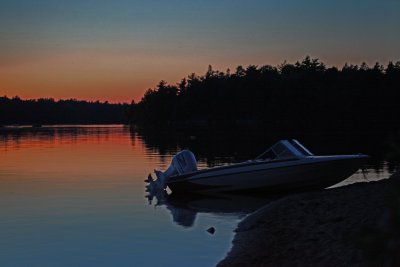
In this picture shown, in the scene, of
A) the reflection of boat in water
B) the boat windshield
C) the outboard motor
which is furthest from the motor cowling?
the boat windshield

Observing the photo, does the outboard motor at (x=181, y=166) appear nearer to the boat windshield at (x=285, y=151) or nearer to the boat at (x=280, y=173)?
the boat at (x=280, y=173)

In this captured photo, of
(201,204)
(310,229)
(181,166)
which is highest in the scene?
(181,166)

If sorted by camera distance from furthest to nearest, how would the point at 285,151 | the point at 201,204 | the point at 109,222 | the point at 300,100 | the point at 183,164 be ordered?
the point at 300,100
the point at 183,164
the point at 285,151
the point at 201,204
the point at 109,222

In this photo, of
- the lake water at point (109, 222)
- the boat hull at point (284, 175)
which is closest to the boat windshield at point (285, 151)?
the boat hull at point (284, 175)

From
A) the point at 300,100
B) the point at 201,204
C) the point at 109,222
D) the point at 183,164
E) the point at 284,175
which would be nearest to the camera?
the point at 109,222

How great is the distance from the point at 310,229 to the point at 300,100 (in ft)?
→ 361

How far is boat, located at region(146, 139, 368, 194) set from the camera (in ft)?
65.8

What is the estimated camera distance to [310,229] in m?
11.1

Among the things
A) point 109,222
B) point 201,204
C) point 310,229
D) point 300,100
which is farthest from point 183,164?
point 300,100

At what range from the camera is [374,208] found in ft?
35.7

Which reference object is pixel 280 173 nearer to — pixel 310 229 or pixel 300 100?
pixel 310 229

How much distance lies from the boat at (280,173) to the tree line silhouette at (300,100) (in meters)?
80.4

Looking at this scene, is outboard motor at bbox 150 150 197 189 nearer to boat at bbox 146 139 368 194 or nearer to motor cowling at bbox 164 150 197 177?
motor cowling at bbox 164 150 197 177

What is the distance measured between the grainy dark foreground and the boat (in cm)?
436
